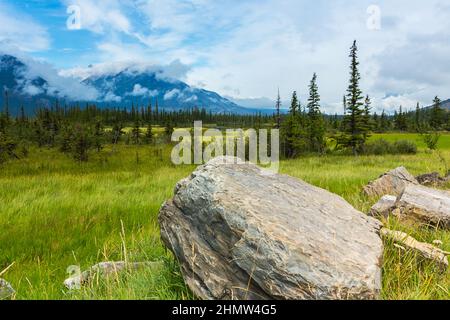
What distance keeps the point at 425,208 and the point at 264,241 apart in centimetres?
395

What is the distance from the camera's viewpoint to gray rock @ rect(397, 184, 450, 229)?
5711mm

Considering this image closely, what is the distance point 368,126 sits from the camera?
44.3m

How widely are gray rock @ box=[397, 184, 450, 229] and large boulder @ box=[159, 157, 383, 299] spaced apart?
6.81ft

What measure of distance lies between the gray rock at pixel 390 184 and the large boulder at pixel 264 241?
17.0 ft

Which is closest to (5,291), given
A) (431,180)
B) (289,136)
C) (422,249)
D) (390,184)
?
(422,249)

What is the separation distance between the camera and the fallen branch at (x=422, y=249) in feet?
12.8

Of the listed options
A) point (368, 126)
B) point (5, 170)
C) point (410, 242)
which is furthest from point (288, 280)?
point (368, 126)

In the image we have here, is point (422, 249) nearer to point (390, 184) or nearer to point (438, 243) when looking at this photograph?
point (438, 243)

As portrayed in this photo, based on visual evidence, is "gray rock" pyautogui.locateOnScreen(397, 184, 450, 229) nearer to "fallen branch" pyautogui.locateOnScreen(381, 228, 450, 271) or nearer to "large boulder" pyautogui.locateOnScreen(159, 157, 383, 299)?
"fallen branch" pyautogui.locateOnScreen(381, 228, 450, 271)

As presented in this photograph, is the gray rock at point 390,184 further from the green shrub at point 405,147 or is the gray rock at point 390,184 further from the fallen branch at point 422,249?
the green shrub at point 405,147

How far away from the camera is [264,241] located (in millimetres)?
3293

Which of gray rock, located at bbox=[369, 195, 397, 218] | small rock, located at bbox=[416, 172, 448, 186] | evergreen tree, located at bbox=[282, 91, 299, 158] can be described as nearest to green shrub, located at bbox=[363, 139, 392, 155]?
evergreen tree, located at bbox=[282, 91, 299, 158]
